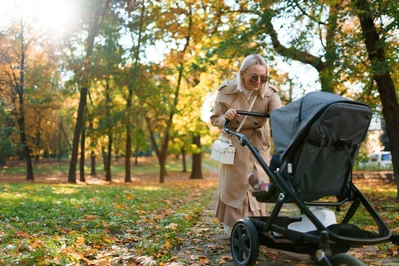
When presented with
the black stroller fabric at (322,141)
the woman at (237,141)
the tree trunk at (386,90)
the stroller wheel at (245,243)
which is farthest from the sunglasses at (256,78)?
the tree trunk at (386,90)

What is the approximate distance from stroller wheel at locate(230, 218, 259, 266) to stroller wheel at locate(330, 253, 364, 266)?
0.72 metres

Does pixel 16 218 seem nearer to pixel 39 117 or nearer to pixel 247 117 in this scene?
pixel 247 117

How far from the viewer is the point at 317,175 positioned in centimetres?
343

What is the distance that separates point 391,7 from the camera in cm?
749

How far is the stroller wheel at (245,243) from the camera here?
11.8 feet

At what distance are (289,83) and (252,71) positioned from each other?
301 inches

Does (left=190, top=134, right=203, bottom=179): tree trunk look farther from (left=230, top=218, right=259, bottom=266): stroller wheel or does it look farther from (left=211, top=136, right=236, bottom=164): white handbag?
(left=230, top=218, right=259, bottom=266): stroller wheel

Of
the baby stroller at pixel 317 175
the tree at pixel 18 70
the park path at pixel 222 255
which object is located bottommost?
the park path at pixel 222 255

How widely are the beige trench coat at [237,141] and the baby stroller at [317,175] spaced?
100 cm

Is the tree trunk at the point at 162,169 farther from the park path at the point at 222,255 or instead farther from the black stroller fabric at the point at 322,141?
the black stroller fabric at the point at 322,141

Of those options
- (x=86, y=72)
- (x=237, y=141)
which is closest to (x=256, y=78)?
(x=237, y=141)

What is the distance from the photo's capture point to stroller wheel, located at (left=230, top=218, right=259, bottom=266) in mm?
3600

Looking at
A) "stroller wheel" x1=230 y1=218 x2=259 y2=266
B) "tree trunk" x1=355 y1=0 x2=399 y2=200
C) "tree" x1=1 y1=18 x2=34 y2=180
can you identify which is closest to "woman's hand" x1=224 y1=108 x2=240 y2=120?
"stroller wheel" x1=230 y1=218 x2=259 y2=266

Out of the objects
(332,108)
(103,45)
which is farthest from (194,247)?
(103,45)
